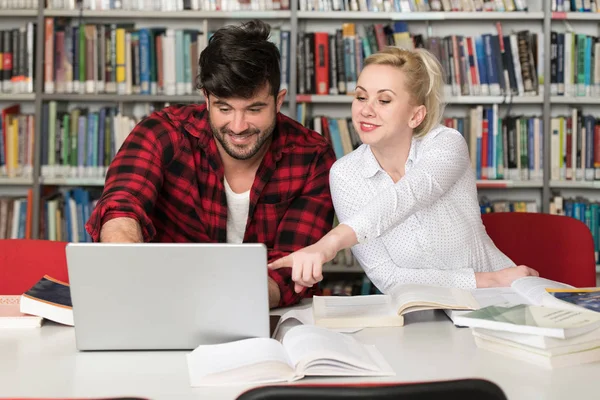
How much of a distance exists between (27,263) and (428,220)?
1.04 meters

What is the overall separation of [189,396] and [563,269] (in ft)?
4.78

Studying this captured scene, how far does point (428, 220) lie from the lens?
2.04 m

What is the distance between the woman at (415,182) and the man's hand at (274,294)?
31 cm

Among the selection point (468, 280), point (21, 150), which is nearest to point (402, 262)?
point (468, 280)

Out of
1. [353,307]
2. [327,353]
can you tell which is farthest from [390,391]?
[353,307]

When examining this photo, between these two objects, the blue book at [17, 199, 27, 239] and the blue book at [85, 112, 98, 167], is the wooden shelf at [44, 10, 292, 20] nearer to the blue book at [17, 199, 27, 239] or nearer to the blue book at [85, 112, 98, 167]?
the blue book at [85, 112, 98, 167]

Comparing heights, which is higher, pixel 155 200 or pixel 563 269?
pixel 155 200

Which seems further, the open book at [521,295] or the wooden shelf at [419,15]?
the wooden shelf at [419,15]

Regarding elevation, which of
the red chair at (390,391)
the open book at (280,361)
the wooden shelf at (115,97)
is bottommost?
the open book at (280,361)

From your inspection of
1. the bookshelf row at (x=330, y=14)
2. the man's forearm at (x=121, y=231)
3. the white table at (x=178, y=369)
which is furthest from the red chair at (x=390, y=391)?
the bookshelf row at (x=330, y=14)

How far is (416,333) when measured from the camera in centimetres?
150

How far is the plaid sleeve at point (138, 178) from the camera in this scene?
1846 mm

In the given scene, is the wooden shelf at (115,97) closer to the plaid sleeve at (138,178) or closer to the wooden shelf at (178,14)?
the wooden shelf at (178,14)

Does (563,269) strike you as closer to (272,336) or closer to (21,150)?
(272,336)
